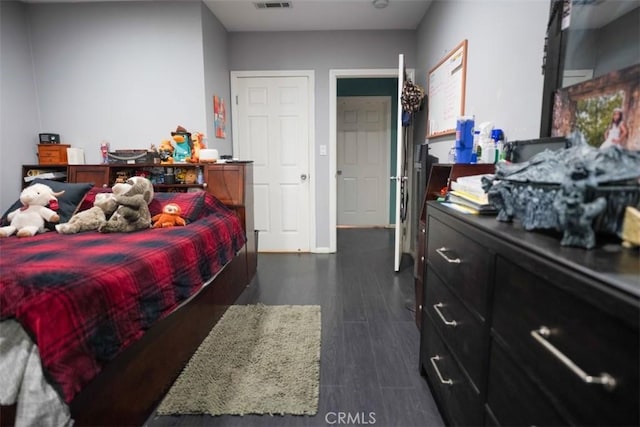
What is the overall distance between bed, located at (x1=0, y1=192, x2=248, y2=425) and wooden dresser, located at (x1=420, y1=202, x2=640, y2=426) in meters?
1.21

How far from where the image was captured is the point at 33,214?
6.70 feet

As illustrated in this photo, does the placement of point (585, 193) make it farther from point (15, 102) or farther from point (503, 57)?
point (15, 102)

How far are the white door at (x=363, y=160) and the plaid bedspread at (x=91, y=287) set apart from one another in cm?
381

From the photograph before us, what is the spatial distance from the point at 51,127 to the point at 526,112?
158 inches

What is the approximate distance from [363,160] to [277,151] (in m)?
2.00

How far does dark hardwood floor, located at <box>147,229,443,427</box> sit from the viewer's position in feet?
4.71

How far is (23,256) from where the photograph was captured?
1.43 m

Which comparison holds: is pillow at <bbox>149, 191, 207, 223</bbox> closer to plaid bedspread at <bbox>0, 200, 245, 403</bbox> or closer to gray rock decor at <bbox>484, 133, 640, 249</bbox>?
plaid bedspread at <bbox>0, 200, 245, 403</bbox>

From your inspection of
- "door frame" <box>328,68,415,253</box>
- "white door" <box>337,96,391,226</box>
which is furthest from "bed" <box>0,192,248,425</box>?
"white door" <box>337,96,391,226</box>

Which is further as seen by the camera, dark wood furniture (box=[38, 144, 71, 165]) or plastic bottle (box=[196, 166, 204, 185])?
dark wood furniture (box=[38, 144, 71, 165])

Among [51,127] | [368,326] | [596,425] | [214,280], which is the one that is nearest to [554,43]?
[596,425]

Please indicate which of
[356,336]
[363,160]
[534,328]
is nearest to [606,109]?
[534,328]

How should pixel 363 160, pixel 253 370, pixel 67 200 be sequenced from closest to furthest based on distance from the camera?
1. pixel 253 370
2. pixel 67 200
3. pixel 363 160

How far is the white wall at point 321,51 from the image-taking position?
3.74 metres
